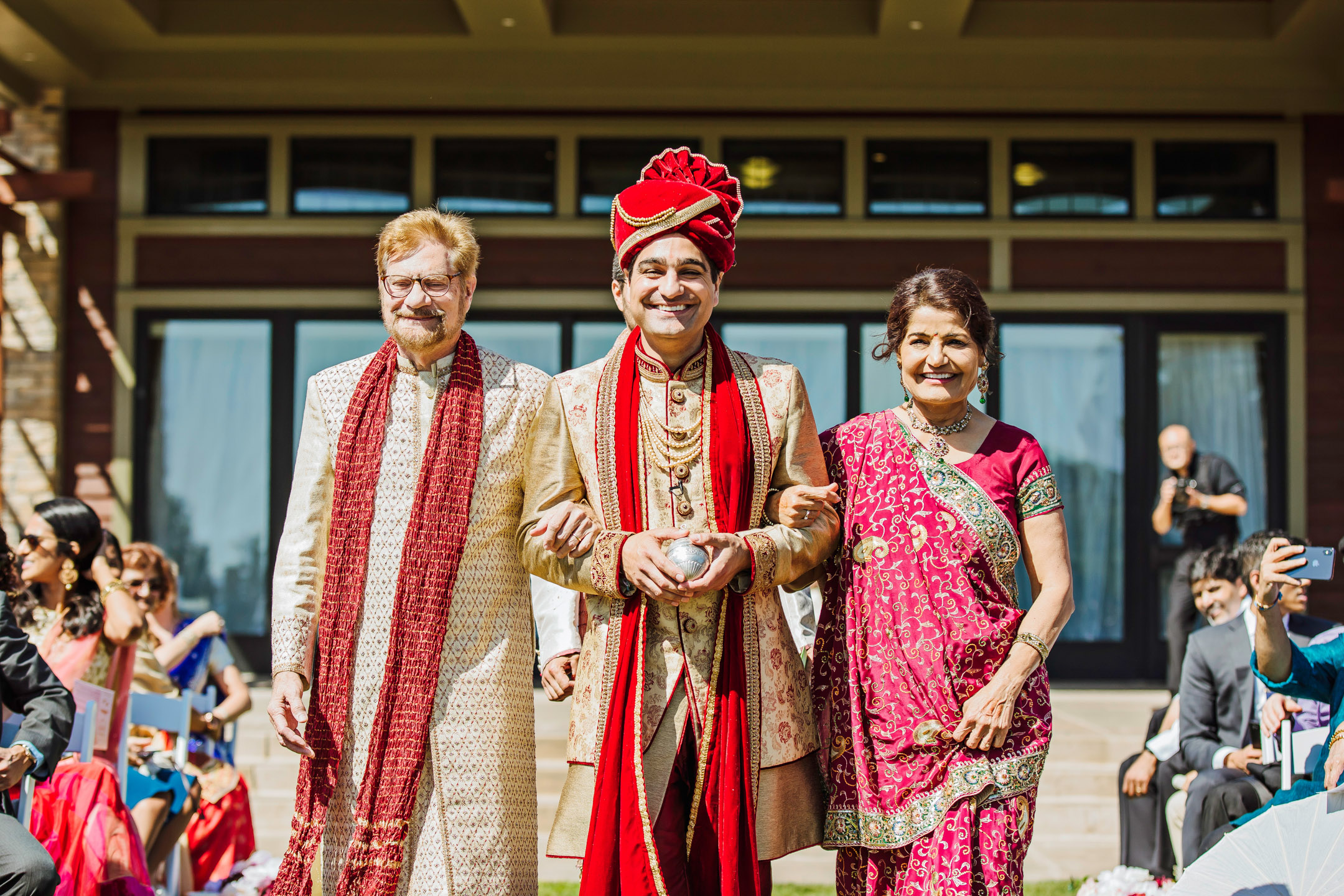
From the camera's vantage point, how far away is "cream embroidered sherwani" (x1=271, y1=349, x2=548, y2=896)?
2.74 metres

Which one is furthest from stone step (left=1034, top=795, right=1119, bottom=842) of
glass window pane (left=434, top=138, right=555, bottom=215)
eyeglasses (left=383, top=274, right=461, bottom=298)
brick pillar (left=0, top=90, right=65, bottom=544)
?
brick pillar (left=0, top=90, right=65, bottom=544)

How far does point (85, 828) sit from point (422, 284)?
214cm

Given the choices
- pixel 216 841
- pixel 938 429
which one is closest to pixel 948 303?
pixel 938 429

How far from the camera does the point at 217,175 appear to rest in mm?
8727

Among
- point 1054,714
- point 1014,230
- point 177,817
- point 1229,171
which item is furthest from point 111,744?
point 1229,171

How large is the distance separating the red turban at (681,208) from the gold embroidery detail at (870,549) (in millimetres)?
676

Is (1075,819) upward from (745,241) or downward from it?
downward

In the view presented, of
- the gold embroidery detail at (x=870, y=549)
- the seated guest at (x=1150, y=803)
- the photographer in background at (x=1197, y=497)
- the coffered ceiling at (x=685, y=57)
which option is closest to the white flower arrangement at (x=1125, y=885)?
the seated guest at (x=1150, y=803)

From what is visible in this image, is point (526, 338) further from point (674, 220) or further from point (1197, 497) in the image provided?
point (674, 220)

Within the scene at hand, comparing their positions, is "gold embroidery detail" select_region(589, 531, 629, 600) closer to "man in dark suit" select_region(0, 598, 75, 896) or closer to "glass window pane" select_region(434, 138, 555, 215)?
"man in dark suit" select_region(0, 598, 75, 896)

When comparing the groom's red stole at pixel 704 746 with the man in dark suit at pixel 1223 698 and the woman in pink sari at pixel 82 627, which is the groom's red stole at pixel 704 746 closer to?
the woman in pink sari at pixel 82 627

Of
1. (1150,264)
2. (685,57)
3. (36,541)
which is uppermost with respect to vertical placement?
(685,57)

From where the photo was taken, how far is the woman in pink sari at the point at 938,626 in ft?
8.79

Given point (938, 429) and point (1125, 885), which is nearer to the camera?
point (938, 429)
